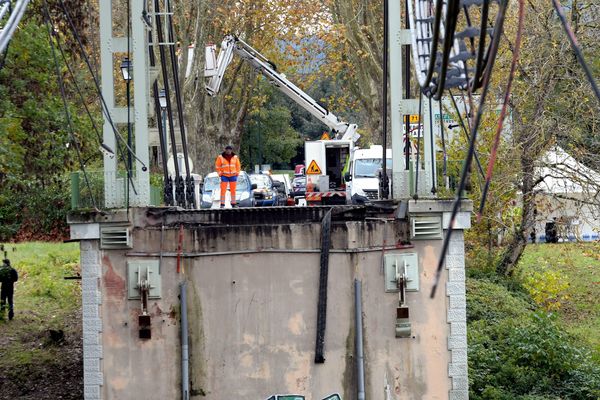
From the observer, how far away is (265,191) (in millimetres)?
38250

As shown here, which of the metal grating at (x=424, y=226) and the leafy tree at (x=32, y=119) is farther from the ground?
the leafy tree at (x=32, y=119)

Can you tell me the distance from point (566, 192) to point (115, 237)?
56.5 feet

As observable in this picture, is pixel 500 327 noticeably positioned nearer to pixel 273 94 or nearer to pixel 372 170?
pixel 372 170

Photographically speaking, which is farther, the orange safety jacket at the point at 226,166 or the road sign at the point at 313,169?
the road sign at the point at 313,169

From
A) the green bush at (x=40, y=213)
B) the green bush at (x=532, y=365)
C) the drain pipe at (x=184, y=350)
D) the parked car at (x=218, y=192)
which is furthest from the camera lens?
the green bush at (x=40, y=213)

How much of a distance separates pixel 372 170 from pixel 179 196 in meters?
10.7

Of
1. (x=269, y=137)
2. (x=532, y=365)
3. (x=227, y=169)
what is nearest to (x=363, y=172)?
(x=227, y=169)

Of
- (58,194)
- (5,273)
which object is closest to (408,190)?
(5,273)

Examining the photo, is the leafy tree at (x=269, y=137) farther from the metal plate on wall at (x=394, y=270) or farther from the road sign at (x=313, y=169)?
the metal plate on wall at (x=394, y=270)

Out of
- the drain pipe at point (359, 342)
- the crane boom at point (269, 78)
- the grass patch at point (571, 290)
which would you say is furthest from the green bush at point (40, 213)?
the drain pipe at point (359, 342)

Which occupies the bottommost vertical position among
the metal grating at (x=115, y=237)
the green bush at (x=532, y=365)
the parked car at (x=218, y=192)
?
the green bush at (x=532, y=365)

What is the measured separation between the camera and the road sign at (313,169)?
3734 cm

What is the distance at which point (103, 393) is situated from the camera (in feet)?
64.9

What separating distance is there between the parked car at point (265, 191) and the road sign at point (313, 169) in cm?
161
